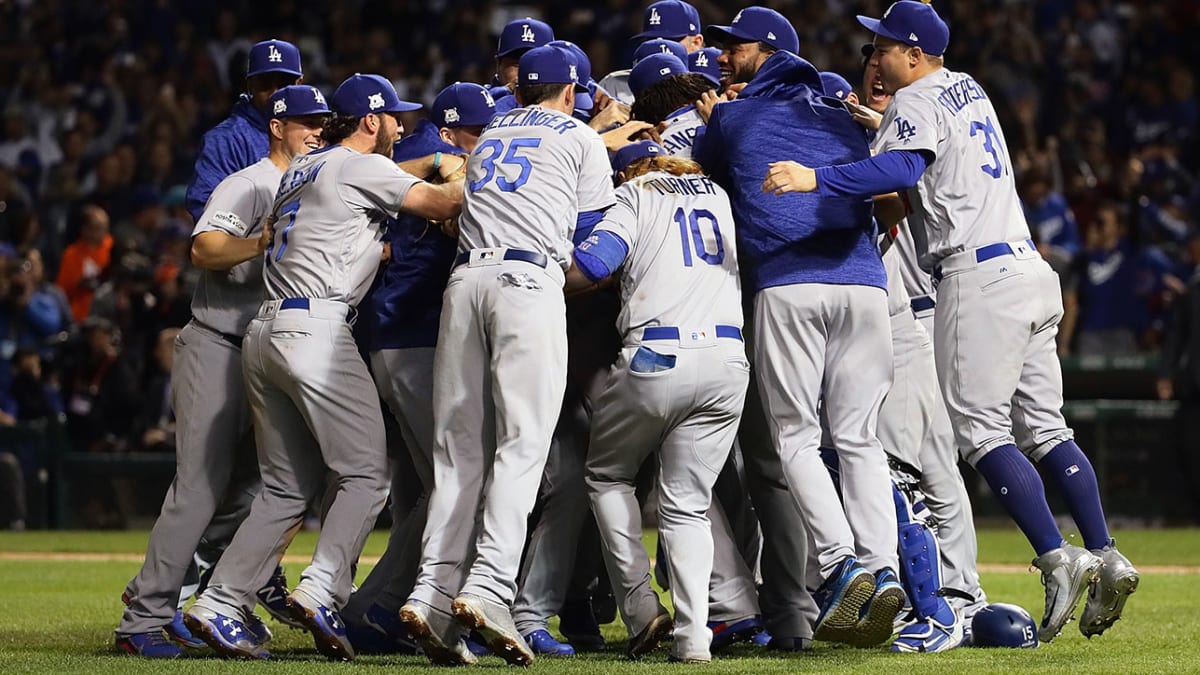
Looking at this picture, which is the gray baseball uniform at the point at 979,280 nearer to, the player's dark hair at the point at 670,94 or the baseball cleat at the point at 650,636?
the player's dark hair at the point at 670,94

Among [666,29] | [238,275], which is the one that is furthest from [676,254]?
[666,29]

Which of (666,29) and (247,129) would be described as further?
(666,29)

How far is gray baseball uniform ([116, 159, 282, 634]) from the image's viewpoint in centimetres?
688

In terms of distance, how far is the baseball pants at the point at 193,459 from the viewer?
6859 mm

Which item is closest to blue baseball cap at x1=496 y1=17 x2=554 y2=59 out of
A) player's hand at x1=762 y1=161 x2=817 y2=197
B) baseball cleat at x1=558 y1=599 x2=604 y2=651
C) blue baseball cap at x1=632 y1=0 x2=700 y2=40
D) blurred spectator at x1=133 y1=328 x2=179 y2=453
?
blue baseball cap at x1=632 y1=0 x2=700 y2=40

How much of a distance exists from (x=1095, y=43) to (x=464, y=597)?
14.5 meters

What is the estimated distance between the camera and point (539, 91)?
6641 mm

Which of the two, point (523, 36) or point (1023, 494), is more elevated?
point (523, 36)

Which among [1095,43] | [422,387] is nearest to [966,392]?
[422,387]

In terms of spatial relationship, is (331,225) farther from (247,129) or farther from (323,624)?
(323,624)

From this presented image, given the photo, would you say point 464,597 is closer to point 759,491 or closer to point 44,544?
point 759,491

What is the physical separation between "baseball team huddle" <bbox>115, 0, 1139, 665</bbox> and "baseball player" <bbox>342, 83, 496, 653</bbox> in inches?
0.5

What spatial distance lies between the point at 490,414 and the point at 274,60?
2.30 m

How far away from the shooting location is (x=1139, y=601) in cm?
879
